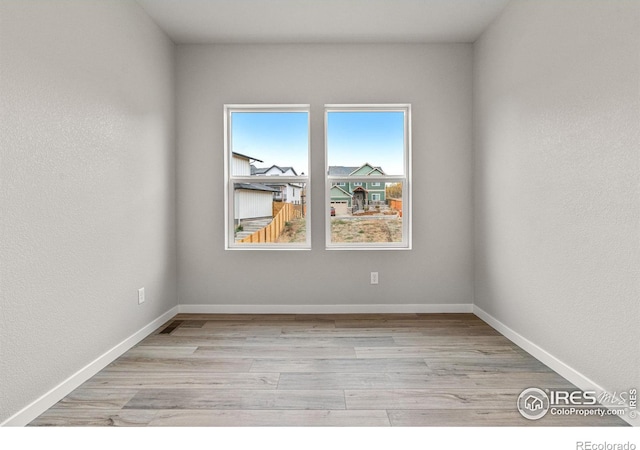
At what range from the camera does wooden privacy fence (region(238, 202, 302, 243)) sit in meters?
3.79

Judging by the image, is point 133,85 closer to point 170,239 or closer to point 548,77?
point 170,239

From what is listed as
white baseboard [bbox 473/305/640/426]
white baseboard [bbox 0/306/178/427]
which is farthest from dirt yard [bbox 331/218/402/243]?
white baseboard [bbox 0/306/178/427]

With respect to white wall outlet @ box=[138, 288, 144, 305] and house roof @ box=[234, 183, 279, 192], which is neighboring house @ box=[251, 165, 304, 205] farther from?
white wall outlet @ box=[138, 288, 144, 305]

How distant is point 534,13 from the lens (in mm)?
2611

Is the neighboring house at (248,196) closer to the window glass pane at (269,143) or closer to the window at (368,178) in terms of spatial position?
the window glass pane at (269,143)

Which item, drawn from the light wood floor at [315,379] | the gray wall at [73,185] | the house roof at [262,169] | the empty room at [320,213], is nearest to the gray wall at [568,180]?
the empty room at [320,213]

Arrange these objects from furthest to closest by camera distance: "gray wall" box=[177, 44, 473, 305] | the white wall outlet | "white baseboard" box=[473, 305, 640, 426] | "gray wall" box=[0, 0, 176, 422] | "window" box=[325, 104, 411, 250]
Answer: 1. "window" box=[325, 104, 411, 250]
2. "gray wall" box=[177, 44, 473, 305]
3. the white wall outlet
4. "white baseboard" box=[473, 305, 640, 426]
5. "gray wall" box=[0, 0, 176, 422]

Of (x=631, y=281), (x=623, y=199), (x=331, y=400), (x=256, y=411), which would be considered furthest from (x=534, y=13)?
(x=256, y=411)

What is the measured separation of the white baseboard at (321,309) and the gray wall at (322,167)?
48mm

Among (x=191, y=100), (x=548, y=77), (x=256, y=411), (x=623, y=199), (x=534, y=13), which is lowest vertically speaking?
(x=256, y=411)

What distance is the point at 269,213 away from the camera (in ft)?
12.5

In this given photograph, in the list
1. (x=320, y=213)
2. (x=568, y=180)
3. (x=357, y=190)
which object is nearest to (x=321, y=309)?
(x=320, y=213)

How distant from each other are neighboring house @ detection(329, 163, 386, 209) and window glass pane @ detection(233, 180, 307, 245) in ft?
1.11

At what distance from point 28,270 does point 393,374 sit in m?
2.04
